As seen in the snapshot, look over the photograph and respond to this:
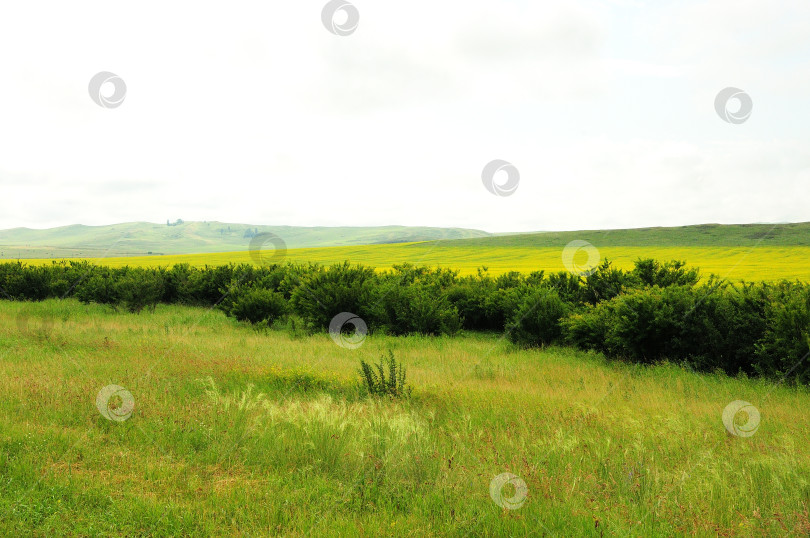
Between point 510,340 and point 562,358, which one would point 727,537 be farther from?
point 510,340

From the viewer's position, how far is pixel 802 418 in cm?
628

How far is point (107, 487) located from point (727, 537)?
4997 mm

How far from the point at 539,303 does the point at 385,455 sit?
938cm

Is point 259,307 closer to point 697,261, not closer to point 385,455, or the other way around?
point 385,455

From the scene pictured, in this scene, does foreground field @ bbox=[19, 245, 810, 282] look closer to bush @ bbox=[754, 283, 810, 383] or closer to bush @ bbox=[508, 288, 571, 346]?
bush @ bbox=[508, 288, 571, 346]

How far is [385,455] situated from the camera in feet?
15.6

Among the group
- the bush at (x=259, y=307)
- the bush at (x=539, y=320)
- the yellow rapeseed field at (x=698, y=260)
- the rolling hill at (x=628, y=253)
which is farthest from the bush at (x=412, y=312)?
the rolling hill at (x=628, y=253)

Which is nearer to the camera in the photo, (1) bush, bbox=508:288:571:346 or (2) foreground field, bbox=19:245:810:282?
(1) bush, bbox=508:288:571:346

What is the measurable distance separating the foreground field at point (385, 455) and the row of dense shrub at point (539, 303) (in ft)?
4.11

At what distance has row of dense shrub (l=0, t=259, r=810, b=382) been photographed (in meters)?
9.60

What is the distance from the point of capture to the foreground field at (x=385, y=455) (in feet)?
12.1

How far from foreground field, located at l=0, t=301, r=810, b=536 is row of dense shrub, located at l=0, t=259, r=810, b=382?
1.25m

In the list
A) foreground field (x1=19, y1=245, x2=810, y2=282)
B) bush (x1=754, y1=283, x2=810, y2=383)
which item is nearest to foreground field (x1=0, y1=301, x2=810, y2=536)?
bush (x1=754, y1=283, x2=810, y2=383)

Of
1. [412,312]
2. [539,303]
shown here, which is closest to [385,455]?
[539,303]
